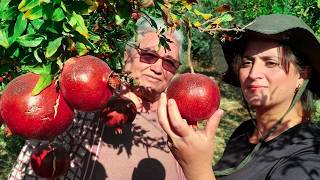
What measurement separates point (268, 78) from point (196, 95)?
0.72 m

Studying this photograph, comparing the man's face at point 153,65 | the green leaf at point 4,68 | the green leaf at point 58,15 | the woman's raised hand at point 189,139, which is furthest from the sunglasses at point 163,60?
the green leaf at point 58,15

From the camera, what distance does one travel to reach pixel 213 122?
147 centimetres

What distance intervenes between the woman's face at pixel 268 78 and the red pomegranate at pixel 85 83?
38.3 inches

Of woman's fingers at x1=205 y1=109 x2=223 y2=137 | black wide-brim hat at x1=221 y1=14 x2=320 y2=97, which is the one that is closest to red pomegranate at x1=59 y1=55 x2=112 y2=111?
woman's fingers at x1=205 y1=109 x2=223 y2=137

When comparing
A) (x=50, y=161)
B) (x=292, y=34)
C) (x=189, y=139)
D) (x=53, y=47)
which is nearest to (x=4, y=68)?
→ (x=53, y=47)

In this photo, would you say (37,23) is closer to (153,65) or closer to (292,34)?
(153,65)

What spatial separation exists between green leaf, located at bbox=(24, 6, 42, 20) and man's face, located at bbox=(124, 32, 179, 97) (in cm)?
119

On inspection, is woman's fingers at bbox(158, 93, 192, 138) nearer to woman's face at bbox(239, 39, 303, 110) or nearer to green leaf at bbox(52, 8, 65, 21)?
green leaf at bbox(52, 8, 65, 21)

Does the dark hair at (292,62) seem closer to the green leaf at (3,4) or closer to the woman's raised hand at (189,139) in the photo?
the woman's raised hand at (189,139)

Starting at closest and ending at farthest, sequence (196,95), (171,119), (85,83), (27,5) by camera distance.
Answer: (27,5)
(85,83)
(196,95)
(171,119)

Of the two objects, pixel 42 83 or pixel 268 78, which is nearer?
pixel 42 83

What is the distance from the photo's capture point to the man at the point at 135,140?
207cm

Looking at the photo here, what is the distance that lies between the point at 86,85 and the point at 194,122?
19.4 inches

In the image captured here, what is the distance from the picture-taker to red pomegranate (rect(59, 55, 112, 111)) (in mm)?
1130
